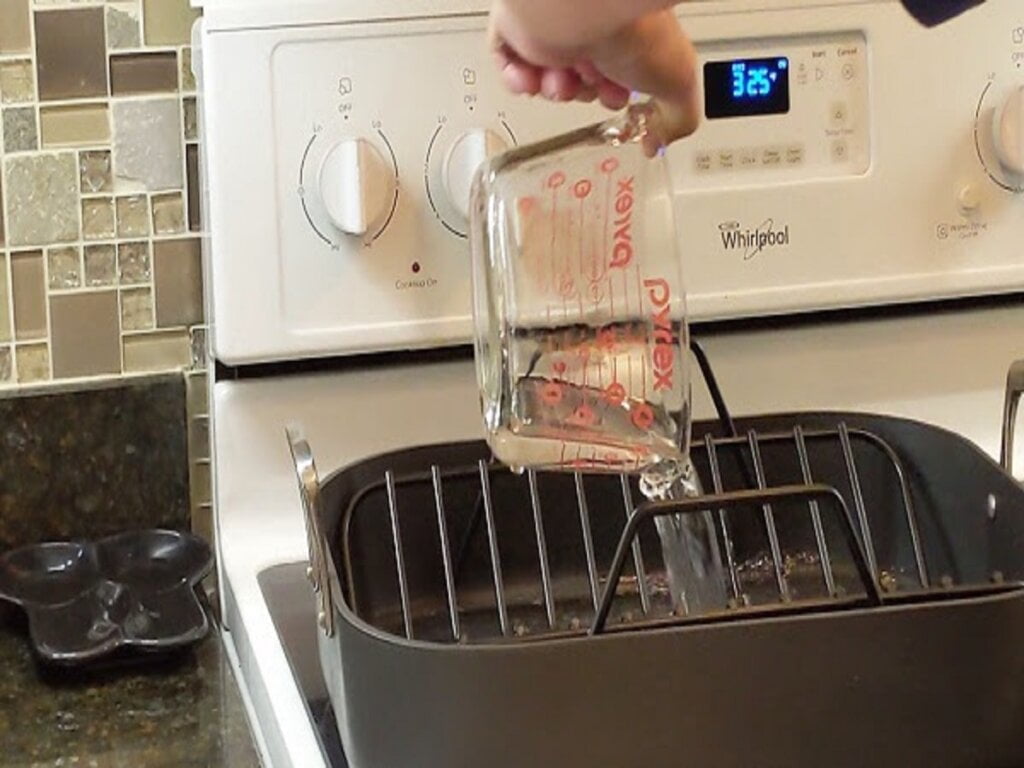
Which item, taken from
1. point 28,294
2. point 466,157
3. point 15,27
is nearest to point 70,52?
point 15,27

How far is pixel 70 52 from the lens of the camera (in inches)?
39.8

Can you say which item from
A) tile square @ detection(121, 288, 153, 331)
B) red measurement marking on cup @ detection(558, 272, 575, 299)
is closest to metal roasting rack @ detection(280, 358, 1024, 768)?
red measurement marking on cup @ detection(558, 272, 575, 299)

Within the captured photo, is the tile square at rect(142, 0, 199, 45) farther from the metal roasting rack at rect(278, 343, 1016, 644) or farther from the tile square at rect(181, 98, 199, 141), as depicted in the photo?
the metal roasting rack at rect(278, 343, 1016, 644)

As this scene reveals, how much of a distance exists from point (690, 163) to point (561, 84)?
0.98 feet

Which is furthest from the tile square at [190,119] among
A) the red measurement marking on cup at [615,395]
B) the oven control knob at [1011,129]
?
the oven control knob at [1011,129]

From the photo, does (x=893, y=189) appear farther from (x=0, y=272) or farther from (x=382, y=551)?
(x=0, y=272)

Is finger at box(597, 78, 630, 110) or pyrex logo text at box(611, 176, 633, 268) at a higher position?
finger at box(597, 78, 630, 110)

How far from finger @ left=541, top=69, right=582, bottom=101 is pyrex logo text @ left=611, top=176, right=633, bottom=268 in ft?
0.48

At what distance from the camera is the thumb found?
0.63 metres

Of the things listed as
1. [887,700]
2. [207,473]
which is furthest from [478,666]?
[207,473]

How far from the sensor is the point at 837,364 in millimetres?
1055

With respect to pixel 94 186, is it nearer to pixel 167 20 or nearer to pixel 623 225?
pixel 167 20

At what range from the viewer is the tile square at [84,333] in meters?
1.04

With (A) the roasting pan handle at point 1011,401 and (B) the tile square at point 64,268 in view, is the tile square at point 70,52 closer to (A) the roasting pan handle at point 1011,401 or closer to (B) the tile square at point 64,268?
(B) the tile square at point 64,268
